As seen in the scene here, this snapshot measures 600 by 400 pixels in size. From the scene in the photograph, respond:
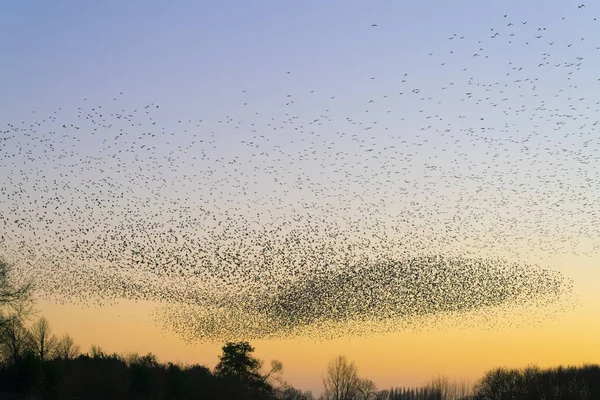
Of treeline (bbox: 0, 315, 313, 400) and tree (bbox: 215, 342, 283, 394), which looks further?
tree (bbox: 215, 342, 283, 394)

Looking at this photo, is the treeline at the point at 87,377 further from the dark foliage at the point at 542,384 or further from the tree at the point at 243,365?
the dark foliage at the point at 542,384

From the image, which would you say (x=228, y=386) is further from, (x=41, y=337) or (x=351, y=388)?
(x=351, y=388)

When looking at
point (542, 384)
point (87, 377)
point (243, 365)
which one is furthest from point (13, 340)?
point (542, 384)

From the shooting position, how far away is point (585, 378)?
137m

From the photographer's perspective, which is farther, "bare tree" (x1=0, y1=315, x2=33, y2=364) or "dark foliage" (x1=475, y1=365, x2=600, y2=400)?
"dark foliage" (x1=475, y1=365, x2=600, y2=400)

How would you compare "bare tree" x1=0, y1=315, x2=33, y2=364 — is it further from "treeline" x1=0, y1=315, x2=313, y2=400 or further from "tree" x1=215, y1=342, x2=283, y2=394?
"tree" x1=215, y1=342, x2=283, y2=394

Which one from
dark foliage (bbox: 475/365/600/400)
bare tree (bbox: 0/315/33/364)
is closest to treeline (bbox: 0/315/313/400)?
Answer: bare tree (bbox: 0/315/33/364)

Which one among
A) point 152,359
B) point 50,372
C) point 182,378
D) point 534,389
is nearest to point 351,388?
point 534,389

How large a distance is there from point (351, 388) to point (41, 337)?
8427 centimetres

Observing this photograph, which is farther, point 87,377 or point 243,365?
point 243,365

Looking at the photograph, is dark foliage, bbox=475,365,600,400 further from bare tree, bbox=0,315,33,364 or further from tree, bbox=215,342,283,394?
bare tree, bbox=0,315,33,364

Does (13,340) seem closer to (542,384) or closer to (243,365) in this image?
(243,365)

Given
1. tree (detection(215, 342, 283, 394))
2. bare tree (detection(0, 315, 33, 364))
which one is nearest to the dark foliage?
tree (detection(215, 342, 283, 394))

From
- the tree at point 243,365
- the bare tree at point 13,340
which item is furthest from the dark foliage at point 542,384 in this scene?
the bare tree at point 13,340
